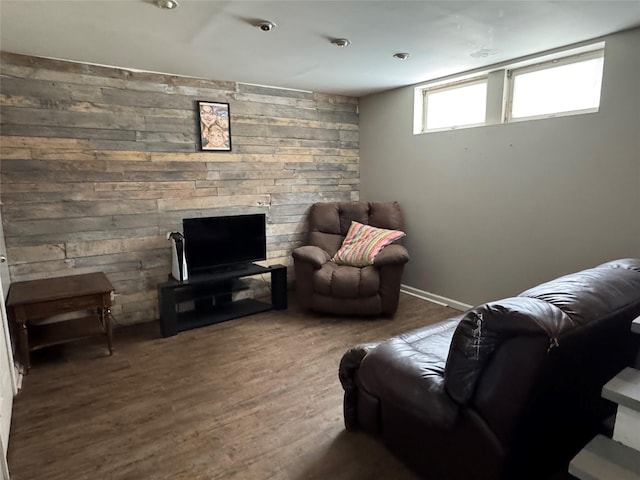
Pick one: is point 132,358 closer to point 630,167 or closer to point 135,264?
point 135,264

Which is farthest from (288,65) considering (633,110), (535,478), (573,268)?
(535,478)

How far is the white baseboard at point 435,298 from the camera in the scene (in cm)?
387

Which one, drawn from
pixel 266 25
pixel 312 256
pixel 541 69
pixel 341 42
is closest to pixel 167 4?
pixel 266 25

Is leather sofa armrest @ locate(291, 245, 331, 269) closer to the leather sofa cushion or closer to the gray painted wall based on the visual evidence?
the gray painted wall

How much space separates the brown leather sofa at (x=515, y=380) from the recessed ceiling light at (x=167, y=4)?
6.78ft

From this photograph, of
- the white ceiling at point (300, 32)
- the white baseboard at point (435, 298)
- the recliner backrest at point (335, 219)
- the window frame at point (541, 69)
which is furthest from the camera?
the recliner backrest at point (335, 219)

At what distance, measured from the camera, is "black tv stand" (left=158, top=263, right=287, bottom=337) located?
3324 millimetres

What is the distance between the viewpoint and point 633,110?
2.58 metres

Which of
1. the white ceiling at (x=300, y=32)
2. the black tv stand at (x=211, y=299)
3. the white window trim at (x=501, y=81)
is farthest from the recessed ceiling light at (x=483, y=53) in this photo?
the black tv stand at (x=211, y=299)

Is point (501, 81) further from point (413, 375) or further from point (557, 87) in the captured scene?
point (413, 375)

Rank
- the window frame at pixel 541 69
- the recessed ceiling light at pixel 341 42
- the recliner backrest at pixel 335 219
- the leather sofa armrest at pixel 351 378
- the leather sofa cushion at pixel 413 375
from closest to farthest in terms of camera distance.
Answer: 1. the leather sofa cushion at pixel 413 375
2. the leather sofa armrest at pixel 351 378
3. the recessed ceiling light at pixel 341 42
4. the window frame at pixel 541 69
5. the recliner backrest at pixel 335 219

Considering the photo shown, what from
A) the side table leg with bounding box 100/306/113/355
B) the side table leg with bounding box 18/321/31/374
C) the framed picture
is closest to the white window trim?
the framed picture

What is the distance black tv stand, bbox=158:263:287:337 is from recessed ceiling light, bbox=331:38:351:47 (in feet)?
6.74

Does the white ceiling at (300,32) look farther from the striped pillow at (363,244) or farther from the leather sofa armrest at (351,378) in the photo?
the leather sofa armrest at (351,378)
